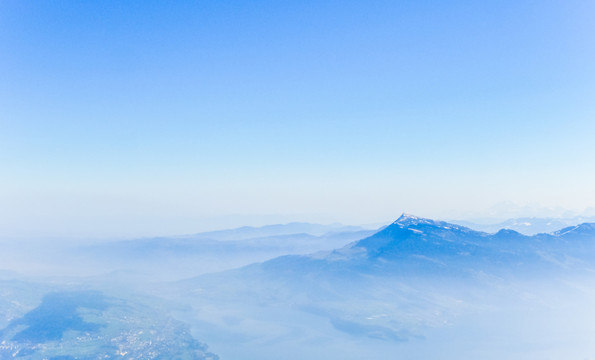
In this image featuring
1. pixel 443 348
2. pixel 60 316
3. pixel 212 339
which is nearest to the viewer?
pixel 443 348

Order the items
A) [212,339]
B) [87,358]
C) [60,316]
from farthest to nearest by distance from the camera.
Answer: [60,316]
[212,339]
[87,358]

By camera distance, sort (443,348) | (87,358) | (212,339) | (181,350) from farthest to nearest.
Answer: (212,339) → (443,348) → (181,350) → (87,358)

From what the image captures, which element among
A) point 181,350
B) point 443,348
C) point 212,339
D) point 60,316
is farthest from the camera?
point 60,316

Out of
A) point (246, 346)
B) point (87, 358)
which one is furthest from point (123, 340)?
point (246, 346)

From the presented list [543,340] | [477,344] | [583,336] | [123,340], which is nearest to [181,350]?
[123,340]

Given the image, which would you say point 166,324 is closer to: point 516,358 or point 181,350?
point 181,350

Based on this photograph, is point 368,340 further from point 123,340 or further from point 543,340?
point 123,340

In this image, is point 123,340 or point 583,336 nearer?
point 123,340

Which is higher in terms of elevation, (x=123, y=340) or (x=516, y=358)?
(x=123, y=340)

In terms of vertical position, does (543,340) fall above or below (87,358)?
below
